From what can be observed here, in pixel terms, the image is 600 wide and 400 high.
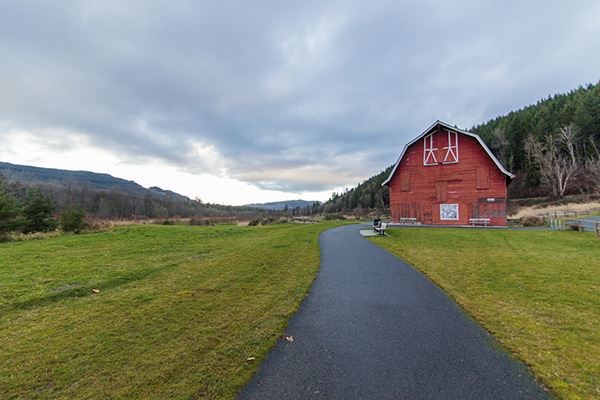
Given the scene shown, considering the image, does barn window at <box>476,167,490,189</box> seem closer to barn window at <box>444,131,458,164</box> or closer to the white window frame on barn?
barn window at <box>444,131,458,164</box>

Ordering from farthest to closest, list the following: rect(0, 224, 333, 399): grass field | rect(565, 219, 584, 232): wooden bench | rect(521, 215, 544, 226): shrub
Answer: rect(521, 215, 544, 226): shrub, rect(565, 219, 584, 232): wooden bench, rect(0, 224, 333, 399): grass field

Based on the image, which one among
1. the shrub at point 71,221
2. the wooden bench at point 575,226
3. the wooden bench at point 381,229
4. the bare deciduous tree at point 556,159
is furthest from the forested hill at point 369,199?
the shrub at point 71,221

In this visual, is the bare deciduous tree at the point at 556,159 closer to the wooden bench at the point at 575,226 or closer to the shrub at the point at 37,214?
the wooden bench at the point at 575,226

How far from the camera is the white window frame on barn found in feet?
86.7

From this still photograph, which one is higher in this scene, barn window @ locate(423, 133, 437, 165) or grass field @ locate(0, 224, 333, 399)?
barn window @ locate(423, 133, 437, 165)

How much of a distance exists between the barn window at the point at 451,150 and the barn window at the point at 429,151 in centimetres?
102

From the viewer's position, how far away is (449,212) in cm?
2670

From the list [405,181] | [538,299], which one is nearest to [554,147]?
[405,181]

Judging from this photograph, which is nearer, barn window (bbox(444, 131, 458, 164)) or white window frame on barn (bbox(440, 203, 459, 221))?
white window frame on barn (bbox(440, 203, 459, 221))

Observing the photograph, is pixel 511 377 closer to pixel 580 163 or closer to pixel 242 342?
pixel 242 342

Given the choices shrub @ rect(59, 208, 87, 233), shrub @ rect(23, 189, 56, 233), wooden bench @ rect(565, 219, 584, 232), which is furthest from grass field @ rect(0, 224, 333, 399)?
wooden bench @ rect(565, 219, 584, 232)

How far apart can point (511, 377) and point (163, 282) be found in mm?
7468

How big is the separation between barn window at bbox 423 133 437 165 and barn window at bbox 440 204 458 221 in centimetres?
436

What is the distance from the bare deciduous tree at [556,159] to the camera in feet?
168
